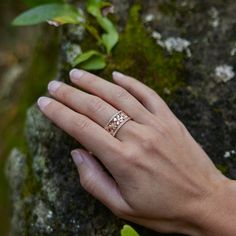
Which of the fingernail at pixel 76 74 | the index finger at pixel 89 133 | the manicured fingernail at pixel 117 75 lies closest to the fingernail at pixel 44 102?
the index finger at pixel 89 133

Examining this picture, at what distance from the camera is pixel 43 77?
2.29 m

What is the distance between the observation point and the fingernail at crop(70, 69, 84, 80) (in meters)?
1.86

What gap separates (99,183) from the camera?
1.68m

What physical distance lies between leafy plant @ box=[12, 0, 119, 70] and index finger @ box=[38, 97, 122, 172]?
0.26m

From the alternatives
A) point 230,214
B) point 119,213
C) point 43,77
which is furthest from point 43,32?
point 230,214

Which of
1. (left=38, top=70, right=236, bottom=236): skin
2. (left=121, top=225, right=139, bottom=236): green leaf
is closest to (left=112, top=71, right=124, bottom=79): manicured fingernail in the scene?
(left=38, top=70, right=236, bottom=236): skin

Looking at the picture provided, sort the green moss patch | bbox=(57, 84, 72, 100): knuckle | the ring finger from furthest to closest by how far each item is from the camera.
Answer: the green moss patch
bbox=(57, 84, 72, 100): knuckle
the ring finger

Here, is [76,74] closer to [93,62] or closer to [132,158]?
[93,62]

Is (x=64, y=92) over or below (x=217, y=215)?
over

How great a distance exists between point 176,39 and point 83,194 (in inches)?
27.4

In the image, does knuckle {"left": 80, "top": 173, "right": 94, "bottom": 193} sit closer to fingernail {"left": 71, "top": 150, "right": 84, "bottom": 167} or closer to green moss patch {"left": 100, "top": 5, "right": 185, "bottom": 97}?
fingernail {"left": 71, "top": 150, "right": 84, "bottom": 167}

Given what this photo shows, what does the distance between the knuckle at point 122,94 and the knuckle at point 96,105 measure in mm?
61

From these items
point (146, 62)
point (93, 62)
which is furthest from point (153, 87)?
point (93, 62)

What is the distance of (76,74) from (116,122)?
29 centimetres
